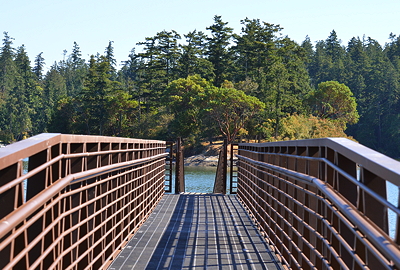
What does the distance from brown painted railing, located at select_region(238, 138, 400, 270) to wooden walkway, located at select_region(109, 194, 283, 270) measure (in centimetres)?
34

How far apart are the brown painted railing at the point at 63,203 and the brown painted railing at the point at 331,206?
1.72m

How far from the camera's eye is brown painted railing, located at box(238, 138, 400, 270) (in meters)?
2.55

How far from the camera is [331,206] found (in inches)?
149

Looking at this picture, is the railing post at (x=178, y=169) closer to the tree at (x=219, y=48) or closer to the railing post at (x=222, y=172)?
the railing post at (x=222, y=172)

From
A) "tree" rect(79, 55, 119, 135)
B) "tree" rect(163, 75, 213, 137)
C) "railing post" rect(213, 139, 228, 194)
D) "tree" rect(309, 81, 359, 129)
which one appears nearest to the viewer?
"railing post" rect(213, 139, 228, 194)

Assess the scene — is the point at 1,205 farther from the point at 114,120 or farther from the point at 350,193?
the point at 114,120

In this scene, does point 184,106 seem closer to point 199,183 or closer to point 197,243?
point 199,183

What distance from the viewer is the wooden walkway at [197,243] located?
586 cm

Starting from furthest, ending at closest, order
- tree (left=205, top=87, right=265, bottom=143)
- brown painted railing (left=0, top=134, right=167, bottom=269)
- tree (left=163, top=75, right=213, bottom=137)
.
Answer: tree (left=163, top=75, right=213, bottom=137)
tree (left=205, top=87, right=265, bottom=143)
brown painted railing (left=0, top=134, right=167, bottom=269)

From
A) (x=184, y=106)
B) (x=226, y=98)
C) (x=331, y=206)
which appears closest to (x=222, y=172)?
(x=331, y=206)

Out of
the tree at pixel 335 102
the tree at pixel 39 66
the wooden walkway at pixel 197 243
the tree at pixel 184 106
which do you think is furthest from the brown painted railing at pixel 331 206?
the tree at pixel 39 66

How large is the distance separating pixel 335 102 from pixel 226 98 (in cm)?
2052

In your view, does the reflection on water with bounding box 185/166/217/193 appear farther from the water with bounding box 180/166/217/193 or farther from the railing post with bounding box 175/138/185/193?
the railing post with bounding box 175/138/185/193

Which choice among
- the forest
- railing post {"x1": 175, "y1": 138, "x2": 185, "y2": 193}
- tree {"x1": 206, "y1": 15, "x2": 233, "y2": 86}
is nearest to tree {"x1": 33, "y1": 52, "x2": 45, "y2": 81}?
the forest
